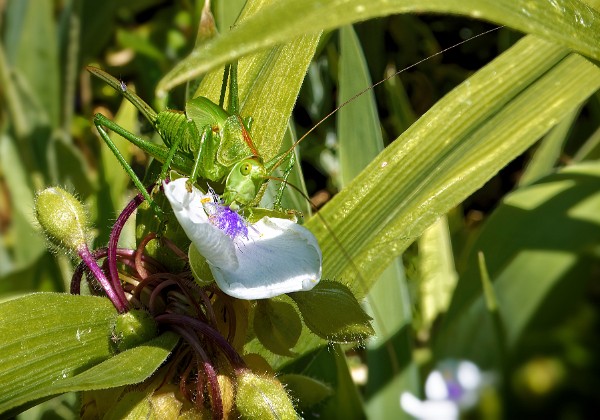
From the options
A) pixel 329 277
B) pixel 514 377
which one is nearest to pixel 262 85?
pixel 329 277

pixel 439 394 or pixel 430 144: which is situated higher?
pixel 430 144

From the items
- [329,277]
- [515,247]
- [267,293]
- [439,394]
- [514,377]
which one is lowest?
[514,377]

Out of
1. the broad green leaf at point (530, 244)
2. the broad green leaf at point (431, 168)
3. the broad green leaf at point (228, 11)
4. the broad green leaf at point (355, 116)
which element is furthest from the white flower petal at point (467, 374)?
the broad green leaf at point (228, 11)

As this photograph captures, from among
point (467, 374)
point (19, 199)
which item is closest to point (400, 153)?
point (467, 374)

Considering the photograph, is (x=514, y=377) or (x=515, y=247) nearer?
(x=515, y=247)

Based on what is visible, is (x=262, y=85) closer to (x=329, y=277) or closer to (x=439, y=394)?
(x=329, y=277)

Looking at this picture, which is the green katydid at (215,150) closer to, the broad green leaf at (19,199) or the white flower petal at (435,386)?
the white flower petal at (435,386)
